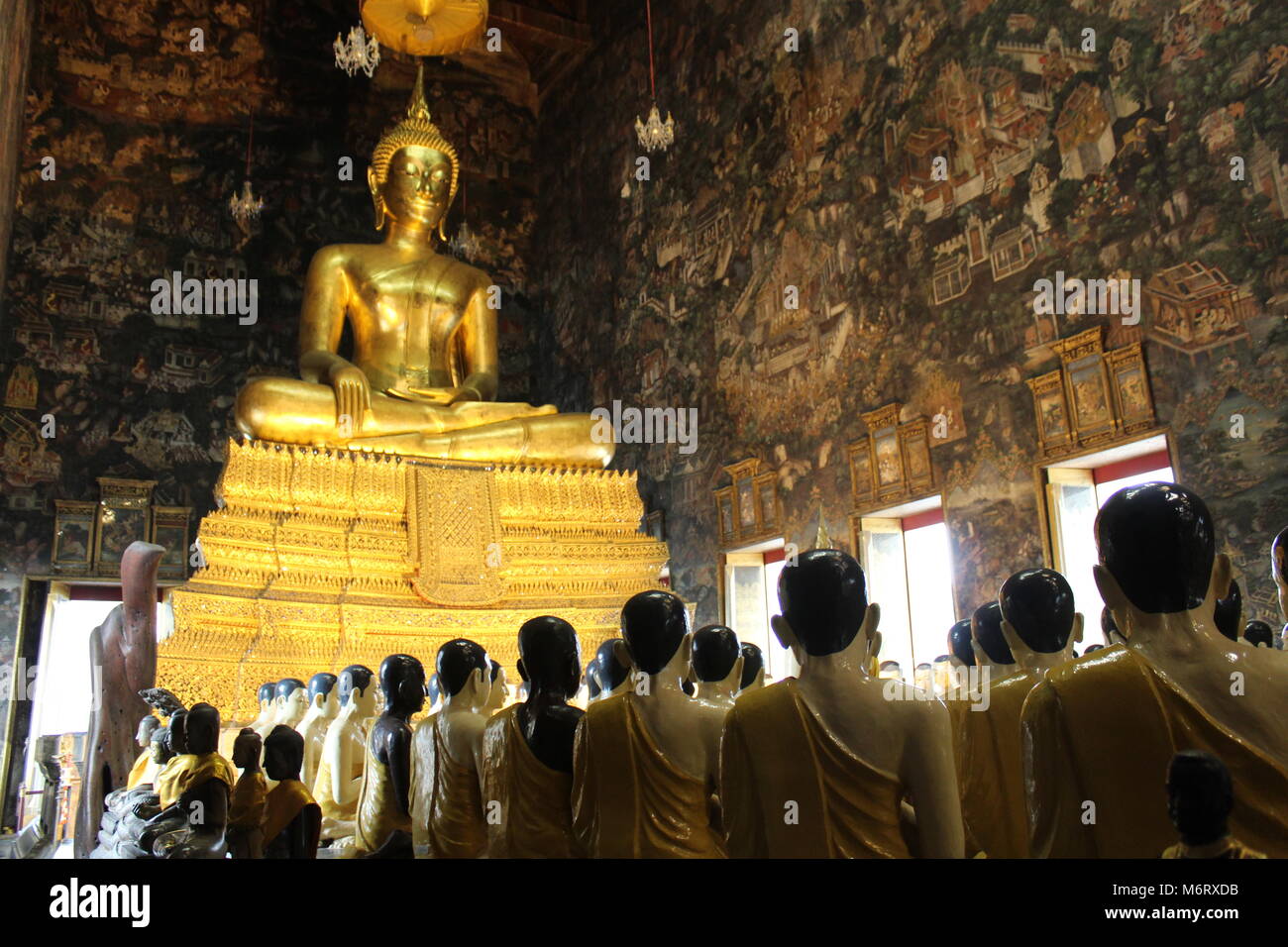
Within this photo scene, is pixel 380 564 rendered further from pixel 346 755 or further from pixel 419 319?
pixel 419 319

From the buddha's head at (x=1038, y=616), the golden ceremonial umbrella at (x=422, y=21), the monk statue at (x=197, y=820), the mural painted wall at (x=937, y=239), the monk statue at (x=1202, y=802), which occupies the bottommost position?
the monk statue at (x=197, y=820)

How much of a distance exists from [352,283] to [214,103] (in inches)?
189

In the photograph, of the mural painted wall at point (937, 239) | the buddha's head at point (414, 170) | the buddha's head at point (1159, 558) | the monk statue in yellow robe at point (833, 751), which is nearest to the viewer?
the buddha's head at point (1159, 558)

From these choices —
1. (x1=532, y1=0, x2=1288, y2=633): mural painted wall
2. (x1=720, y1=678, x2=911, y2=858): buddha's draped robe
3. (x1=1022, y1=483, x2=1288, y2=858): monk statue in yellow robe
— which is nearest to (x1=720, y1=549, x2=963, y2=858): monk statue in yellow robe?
(x1=720, y1=678, x2=911, y2=858): buddha's draped robe

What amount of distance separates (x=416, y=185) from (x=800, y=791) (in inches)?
312

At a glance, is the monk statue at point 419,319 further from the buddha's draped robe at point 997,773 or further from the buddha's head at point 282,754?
the buddha's draped robe at point 997,773

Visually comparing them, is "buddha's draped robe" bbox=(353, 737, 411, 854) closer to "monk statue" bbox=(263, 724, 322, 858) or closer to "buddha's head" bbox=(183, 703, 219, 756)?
"monk statue" bbox=(263, 724, 322, 858)

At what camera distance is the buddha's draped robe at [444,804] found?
2.69 meters

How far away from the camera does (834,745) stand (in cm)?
169

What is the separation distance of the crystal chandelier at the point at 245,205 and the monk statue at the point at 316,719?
802cm

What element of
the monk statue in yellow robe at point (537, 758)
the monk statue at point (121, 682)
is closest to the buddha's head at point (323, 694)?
the monk statue at point (121, 682)

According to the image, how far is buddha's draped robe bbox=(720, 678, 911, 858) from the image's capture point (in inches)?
66.3

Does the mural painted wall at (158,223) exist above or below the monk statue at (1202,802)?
above
